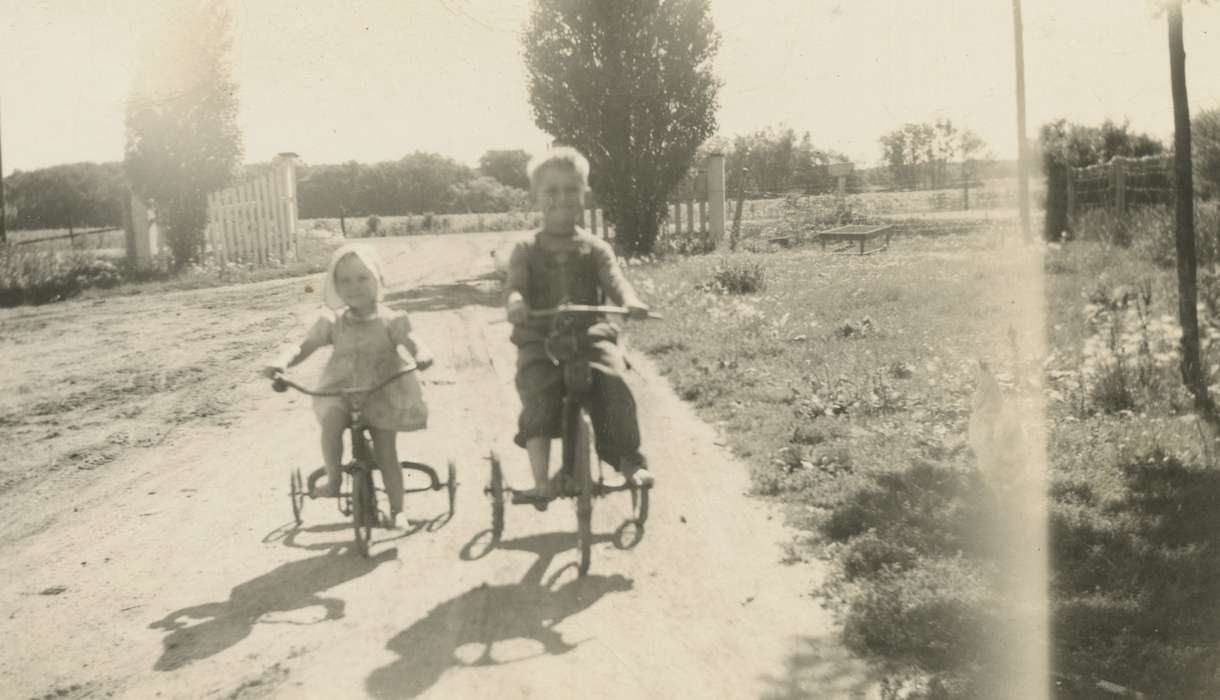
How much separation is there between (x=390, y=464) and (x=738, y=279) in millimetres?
9181

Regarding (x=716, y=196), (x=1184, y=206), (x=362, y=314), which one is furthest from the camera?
(x=716, y=196)

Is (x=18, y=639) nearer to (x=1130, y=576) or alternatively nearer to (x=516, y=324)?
(x=516, y=324)

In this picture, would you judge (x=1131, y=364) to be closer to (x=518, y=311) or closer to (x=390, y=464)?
(x=518, y=311)

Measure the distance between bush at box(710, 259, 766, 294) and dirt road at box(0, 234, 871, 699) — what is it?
6116 millimetres

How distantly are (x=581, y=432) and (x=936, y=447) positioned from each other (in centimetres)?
271

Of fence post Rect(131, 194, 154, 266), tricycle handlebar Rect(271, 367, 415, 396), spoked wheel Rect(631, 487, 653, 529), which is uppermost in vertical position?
fence post Rect(131, 194, 154, 266)

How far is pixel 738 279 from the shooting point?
13.7 m

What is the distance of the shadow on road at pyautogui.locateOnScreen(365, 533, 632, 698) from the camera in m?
3.72

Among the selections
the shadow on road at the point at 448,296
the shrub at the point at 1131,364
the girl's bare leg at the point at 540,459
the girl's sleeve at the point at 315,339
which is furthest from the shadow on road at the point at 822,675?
the shadow on road at the point at 448,296

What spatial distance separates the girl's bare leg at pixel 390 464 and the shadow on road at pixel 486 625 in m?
0.86

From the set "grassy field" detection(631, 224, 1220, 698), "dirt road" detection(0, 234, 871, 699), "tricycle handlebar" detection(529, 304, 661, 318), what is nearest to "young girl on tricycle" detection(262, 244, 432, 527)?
"dirt road" detection(0, 234, 871, 699)

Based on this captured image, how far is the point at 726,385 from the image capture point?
8.38 meters

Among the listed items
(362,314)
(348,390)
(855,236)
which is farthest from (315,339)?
(855,236)

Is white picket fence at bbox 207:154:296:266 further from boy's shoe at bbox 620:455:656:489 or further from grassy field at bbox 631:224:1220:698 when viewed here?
boy's shoe at bbox 620:455:656:489
